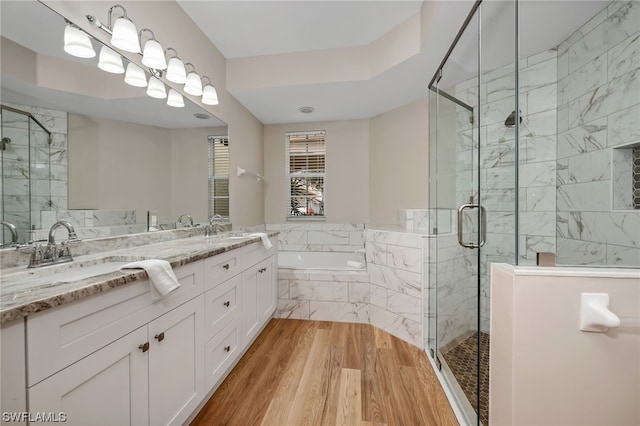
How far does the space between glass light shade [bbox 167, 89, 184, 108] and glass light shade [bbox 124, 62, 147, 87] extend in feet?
0.80

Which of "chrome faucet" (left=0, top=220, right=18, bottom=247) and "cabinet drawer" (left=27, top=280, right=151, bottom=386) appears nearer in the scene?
"cabinet drawer" (left=27, top=280, right=151, bottom=386)

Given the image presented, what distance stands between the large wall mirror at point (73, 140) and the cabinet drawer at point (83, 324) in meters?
0.66

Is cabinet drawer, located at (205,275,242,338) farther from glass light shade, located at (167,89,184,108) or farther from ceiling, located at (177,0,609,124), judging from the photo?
ceiling, located at (177,0,609,124)

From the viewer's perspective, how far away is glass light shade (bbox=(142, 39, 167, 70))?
1.66 meters

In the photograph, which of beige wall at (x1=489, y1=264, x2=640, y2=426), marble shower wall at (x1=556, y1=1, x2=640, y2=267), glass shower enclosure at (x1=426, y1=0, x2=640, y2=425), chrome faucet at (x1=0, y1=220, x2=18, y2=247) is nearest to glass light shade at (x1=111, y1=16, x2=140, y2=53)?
chrome faucet at (x1=0, y1=220, x2=18, y2=247)

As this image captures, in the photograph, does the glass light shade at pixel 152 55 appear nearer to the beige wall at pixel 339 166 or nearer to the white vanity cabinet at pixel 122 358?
the white vanity cabinet at pixel 122 358

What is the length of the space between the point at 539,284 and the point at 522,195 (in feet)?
1.26

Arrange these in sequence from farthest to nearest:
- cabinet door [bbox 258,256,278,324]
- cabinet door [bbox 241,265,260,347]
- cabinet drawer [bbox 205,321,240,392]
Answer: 1. cabinet door [bbox 258,256,278,324]
2. cabinet door [bbox 241,265,260,347]
3. cabinet drawer [bbox 205,321,240,392]

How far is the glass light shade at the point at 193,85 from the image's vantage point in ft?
6.90

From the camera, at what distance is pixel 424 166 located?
9.93ft

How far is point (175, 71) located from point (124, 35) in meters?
0.45

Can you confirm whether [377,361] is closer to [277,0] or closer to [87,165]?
[87,165]

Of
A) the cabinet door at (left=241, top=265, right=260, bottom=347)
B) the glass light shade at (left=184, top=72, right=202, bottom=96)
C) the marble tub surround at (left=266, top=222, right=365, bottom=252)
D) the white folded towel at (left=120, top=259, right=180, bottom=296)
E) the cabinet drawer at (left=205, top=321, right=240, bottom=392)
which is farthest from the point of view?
the marble tub surround at (left=266, top=222, right=365, bottom=252)

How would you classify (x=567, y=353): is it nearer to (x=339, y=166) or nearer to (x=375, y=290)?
(x=375, y=290)
